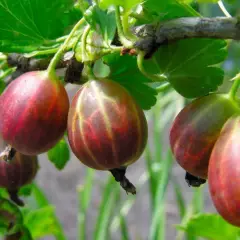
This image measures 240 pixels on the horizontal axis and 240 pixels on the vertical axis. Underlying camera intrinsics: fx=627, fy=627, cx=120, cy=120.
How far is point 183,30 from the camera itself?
0.47 m

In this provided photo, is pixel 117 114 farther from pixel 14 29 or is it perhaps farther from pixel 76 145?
pixel 14 29

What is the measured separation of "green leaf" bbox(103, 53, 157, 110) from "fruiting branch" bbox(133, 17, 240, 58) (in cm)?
9

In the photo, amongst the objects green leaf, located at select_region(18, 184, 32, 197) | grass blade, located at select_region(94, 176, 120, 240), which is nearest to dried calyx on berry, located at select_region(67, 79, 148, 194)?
green leaf, located at select_region(18, 184, 32, 197)

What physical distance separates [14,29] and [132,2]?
0.15 metres

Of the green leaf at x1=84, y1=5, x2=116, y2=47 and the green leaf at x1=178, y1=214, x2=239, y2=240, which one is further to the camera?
the green leaf at x1=178, y1=214, x2=239, y2=240

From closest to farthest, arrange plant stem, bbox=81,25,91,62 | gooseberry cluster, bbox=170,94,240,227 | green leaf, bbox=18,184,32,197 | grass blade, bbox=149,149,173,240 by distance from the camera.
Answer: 1. gooseberry cluster, bbox=170,94,240,227
2. plant stem, bbox=81,25,91,62
3. green leaf, bbox=18,184,32,197
4. grass blade, bbox=149,149,173,240

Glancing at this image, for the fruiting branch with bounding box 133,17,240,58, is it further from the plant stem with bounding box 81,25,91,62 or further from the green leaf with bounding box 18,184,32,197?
the green leaf with bounding box 18,184,32,197

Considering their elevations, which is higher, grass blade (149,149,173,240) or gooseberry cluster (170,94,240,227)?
gooseberry cluster (170,94,240,227)

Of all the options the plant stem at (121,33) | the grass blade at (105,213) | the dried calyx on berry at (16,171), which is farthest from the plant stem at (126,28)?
the grass blade at (105,213)

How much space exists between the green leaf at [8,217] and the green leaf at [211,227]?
0.65 ft

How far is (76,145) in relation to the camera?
0.50m

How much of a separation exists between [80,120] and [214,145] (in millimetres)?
107

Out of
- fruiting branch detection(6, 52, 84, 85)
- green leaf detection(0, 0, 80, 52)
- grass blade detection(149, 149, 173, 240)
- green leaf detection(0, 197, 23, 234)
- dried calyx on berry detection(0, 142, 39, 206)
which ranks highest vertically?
green leaf detection(0, 0, 80, 52)

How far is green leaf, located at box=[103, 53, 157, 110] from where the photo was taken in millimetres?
592
